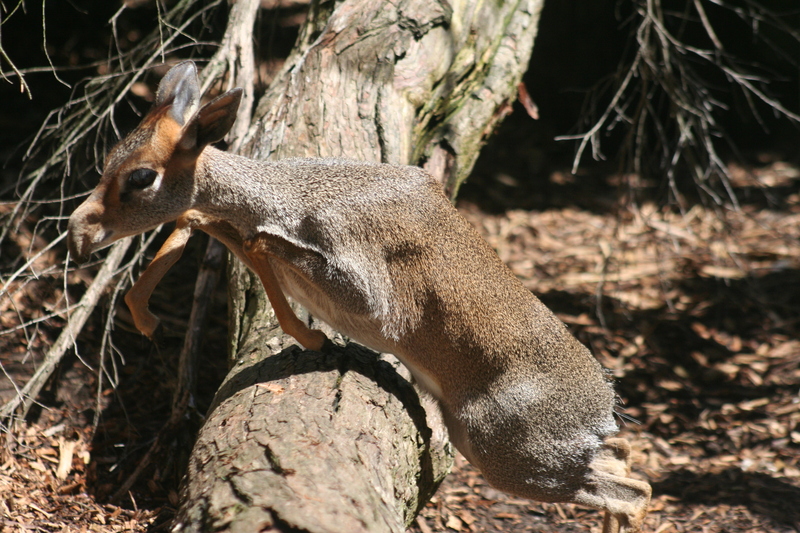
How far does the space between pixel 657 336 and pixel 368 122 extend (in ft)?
13.4

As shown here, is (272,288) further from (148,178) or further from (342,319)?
(148,178)

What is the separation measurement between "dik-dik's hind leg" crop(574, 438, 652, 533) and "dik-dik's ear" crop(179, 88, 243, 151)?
107 inches

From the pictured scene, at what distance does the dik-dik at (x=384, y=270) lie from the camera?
3541 millimetres

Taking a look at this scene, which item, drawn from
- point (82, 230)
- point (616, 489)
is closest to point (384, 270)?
point (82, 230)

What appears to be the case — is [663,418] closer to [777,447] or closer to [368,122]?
[777,447]

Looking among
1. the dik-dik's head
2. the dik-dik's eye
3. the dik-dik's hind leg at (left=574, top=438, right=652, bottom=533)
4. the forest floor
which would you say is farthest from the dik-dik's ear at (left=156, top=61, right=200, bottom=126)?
the dik-dik's hind leg at (left=574, top=438, right=652, bottom=533)

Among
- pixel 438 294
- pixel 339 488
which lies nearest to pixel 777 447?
pixel 438 294

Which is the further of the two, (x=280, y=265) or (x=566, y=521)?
(x=566, y=521)

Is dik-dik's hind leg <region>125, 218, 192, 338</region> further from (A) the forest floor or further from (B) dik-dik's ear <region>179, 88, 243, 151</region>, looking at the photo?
(A) the forest floor

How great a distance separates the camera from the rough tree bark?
2768 mm

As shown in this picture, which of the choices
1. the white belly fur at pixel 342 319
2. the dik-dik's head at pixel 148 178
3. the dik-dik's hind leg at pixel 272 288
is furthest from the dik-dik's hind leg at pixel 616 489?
the dik-dik's head at pixel 148 178

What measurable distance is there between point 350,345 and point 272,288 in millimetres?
687

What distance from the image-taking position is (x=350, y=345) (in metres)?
4.15

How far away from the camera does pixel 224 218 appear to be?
373 cm
